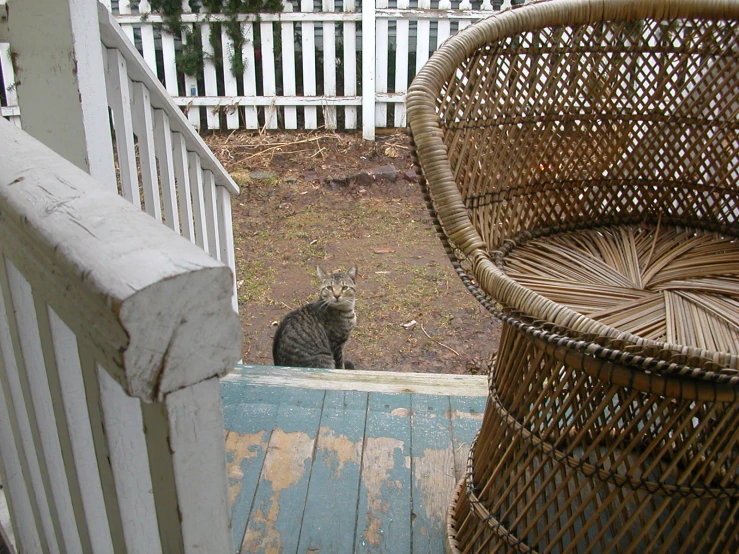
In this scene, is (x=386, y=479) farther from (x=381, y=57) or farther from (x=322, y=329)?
(x=381, y=57)

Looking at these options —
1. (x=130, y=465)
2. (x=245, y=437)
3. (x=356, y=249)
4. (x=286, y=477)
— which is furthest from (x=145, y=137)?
(x=356, y=249)

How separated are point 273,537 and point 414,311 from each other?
7.03 ft

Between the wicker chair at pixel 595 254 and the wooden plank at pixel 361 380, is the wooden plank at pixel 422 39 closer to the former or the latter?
the wooden plank at pixel 361 380

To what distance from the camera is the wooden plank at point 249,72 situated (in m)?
5.71

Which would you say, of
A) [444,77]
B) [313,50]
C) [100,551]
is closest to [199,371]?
[100,551]

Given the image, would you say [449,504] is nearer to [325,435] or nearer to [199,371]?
[325,435]

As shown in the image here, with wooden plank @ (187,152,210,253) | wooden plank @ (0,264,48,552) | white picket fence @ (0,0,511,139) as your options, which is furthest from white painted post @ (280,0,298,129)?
wooden plank @ (0,264,48,552)

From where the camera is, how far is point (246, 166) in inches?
211

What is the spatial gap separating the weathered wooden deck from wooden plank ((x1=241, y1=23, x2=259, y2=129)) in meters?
4.12

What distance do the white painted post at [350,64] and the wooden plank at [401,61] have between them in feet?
1.21

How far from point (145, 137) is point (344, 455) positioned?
1.04 meters

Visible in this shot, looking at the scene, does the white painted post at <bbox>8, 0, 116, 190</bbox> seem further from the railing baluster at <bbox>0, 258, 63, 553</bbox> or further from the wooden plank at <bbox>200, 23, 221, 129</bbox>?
the wooden plank at <bbox>200, 23, 221, 129</bbox>

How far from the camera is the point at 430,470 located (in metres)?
1.76

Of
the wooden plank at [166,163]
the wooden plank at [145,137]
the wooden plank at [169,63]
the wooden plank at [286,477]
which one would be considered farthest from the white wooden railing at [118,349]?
the wooden plank at [169,63]
